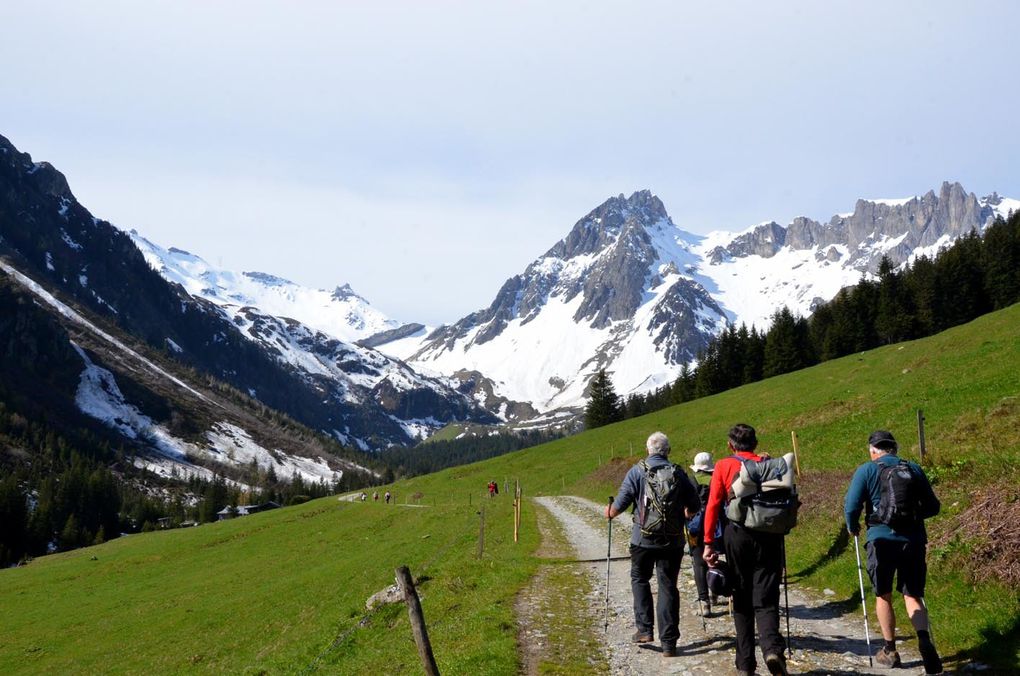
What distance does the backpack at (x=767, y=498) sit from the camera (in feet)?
32.0

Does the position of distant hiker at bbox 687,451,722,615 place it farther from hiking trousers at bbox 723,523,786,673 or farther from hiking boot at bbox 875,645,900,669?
hiking boot at bbox 875,645,900,669

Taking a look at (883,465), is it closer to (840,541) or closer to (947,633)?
(947,633)

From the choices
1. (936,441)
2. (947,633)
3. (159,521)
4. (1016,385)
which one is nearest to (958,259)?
(1016,385)

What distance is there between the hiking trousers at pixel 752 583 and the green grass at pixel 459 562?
3.20m

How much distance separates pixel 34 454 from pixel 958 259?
225 meters

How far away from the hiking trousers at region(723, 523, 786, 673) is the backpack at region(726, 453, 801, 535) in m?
0.26

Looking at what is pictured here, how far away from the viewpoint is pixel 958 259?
9106 cm

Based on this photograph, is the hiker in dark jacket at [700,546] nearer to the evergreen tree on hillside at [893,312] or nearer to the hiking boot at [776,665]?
the hiking boot at [776,665]

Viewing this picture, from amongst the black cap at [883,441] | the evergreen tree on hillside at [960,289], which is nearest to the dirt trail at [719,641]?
the black cap at [883,441]

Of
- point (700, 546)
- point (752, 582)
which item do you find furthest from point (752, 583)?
point (700, 546)

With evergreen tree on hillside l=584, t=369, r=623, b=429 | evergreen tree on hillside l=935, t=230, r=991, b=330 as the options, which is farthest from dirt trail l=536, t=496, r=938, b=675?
evergreen tree on hillside l=584, t=369, r=623, b=429

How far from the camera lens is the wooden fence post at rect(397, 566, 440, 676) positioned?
10133 mm

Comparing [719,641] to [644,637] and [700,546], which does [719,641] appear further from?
[700,546]

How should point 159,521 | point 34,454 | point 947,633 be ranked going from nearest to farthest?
point 947,633 < point 159,521 < point 34,454
